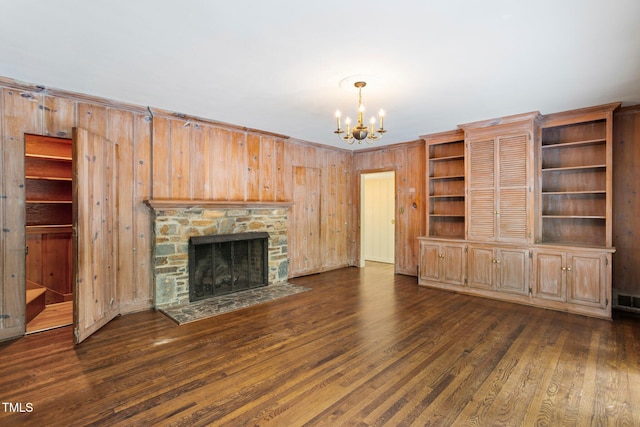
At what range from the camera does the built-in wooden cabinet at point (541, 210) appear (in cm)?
405

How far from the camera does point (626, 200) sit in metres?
4.22

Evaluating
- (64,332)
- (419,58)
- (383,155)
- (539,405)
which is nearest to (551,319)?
(539,405)

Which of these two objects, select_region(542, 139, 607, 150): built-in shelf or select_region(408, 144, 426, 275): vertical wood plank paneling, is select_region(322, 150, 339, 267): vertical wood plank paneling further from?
select_region(542, 139, 607, 150): built-in shelf

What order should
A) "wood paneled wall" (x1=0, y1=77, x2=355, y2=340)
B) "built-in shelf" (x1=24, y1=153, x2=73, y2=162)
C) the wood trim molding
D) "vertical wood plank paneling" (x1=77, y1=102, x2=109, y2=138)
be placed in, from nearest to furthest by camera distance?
"wood paneled wall" (x1=0, y1=77, x2=355, y2=340), "vertical wood plank paneling" (x1=77, y1=102, x2=109, y2=138), the wood trim molding, "built-in shelf" (x1=24, y1=153, x2=73, y2=162)

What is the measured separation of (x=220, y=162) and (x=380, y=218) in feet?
15.6

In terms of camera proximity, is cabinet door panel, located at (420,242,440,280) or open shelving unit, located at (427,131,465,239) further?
open shelving unit, located at (427,131,465,239)

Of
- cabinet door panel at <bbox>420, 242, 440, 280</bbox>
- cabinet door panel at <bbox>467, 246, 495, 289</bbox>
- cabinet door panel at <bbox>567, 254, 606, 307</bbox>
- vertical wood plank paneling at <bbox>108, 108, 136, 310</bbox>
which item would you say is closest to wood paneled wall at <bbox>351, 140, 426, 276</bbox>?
cabinet door panel at <bbox>420, 242, 440, 280</bbox>

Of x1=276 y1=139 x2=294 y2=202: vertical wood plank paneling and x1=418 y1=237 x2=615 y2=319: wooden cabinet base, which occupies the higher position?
x1=276 y1=139 x2=294 y2=202: vertical wood plank paneling

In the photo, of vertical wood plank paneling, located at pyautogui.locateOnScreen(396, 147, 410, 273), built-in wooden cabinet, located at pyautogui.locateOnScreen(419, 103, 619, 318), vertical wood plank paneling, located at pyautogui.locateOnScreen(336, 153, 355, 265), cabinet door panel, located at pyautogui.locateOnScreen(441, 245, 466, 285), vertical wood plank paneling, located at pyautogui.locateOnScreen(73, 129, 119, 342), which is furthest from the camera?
vertical wood plank paneling, located at pyautogui.locateOnScreen(336, 153, 355, 265)

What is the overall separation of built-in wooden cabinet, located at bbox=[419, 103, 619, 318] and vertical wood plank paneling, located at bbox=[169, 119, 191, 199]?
4184mm

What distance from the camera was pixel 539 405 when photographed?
7.24ft

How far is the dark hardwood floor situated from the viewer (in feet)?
6.91

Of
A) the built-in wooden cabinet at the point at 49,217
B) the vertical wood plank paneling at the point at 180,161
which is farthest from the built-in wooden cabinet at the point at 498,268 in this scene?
the built-in wooden cabinet at the point at 49,217

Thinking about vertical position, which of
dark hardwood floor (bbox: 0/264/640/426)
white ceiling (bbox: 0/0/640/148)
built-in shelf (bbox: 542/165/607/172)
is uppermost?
white ceiling (bbox: 0/0/640/148)
